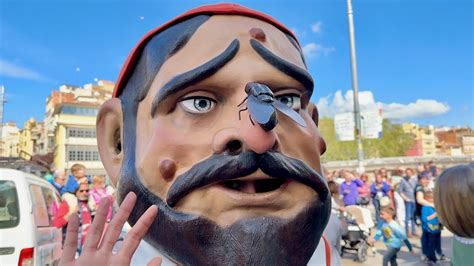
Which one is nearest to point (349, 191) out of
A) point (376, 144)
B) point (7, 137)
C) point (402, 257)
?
point (402, 257)

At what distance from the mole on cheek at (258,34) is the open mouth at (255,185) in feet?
1.56

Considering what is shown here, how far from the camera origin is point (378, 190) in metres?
8.54

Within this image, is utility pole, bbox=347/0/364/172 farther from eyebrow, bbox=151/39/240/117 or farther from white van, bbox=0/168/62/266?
eyebrow, bbox=151/39/240/117

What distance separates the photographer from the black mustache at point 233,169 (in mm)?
1108

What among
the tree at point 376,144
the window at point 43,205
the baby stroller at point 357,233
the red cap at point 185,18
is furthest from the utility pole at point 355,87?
the tree at point 376,144

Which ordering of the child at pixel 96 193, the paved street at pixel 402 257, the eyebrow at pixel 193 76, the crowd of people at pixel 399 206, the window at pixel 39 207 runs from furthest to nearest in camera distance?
the paved street at pixel 402 257
the child at pixel 96 193
the crowd of people at pixel 399 206
the window at pixel 39 207
the eyebrow at pixel 193 76

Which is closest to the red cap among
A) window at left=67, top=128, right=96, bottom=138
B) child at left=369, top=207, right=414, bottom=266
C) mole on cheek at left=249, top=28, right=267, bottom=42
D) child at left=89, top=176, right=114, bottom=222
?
mole on cheek at left=249, top=28, right=267, bottom=42

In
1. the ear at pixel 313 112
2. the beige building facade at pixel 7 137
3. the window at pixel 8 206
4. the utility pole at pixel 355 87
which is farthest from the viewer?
the utility pole at pixel 355 87

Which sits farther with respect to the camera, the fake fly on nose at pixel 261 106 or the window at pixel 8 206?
the window at pixel 8 206

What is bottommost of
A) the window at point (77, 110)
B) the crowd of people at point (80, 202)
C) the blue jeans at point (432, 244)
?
the blue jeans at point (432, 244)

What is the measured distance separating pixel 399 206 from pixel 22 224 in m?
6.11

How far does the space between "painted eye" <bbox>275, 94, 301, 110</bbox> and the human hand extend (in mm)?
588

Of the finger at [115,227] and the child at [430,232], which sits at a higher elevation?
the finger at [115,227]

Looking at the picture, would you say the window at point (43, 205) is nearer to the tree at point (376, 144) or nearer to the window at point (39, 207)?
the window at point (39, 207)
